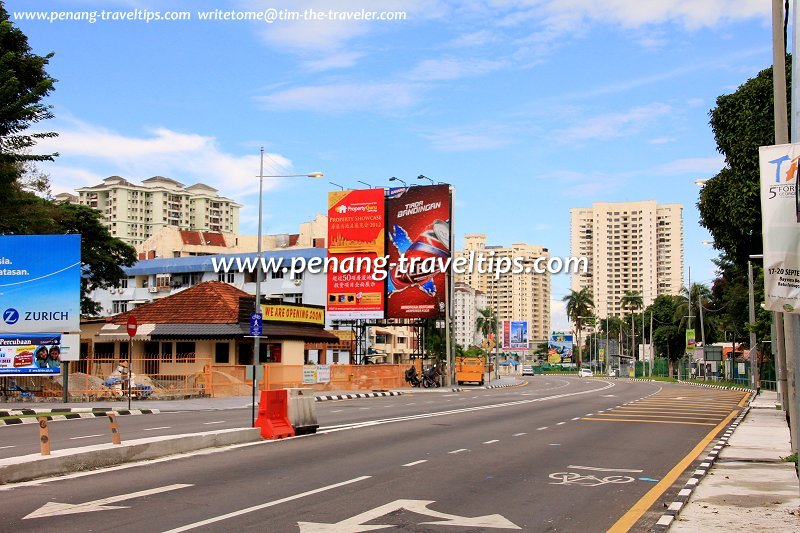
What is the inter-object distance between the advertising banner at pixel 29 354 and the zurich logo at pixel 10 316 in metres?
0.57

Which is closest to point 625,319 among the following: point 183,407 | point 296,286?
point 296,286

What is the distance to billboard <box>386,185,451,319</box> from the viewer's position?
2212 inches

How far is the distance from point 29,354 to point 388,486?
23.3 metres

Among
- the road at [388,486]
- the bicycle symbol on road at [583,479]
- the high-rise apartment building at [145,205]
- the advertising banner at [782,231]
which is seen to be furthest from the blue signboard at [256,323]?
the high-rise apartment building at [145,205]

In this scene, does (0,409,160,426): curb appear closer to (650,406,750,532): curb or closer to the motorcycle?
(650,406,750,532): curb

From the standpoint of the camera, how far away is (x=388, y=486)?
12062 mm

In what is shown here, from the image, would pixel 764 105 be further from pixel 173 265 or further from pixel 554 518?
pixel 173 265

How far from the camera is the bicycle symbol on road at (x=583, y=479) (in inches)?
498

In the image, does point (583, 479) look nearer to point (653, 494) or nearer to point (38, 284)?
point (653, 494)

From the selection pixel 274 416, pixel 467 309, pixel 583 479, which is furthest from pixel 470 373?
pixel 467 309

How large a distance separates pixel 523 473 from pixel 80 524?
6.93m

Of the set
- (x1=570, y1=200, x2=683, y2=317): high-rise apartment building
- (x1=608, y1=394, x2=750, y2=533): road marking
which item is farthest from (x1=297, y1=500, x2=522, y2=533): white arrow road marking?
(x1=570, y1=200, x2=683, y2=317): high-rise apartment building

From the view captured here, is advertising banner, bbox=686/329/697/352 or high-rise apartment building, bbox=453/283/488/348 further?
high-rise apartment building, bbox=453/283/488/348

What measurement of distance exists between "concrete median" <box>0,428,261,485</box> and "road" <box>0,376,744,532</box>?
0.39m
